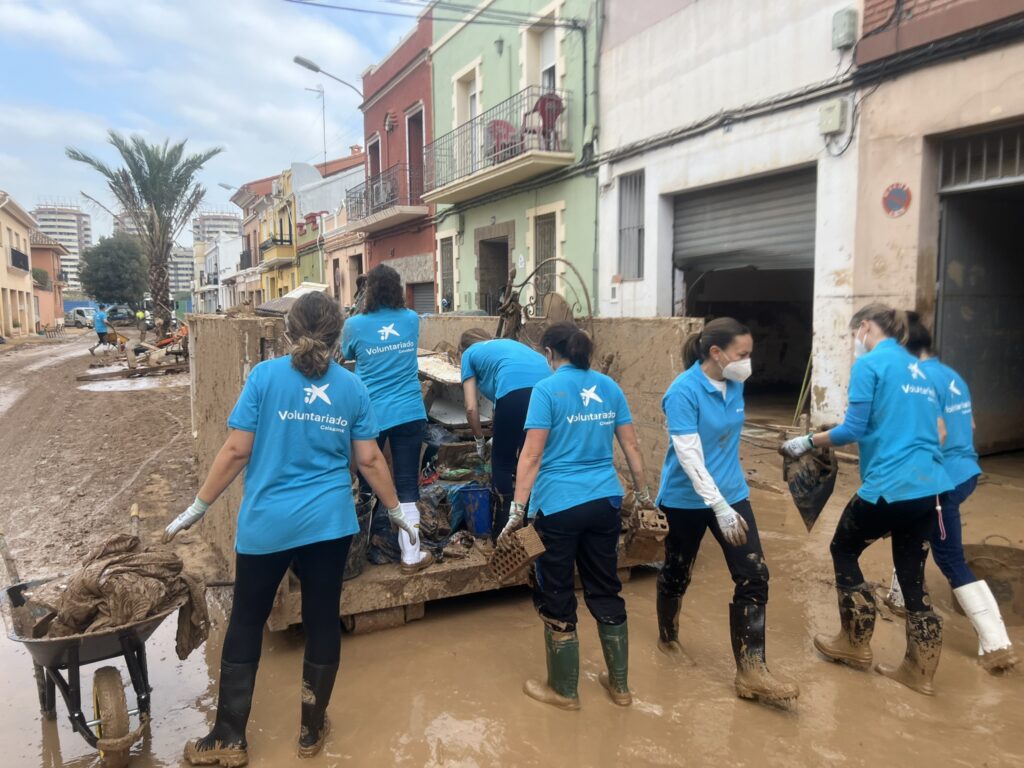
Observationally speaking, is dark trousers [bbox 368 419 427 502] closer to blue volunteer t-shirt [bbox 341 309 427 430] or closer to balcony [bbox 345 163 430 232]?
blue volunteer t-shirt [bbox 341 309 427 430]

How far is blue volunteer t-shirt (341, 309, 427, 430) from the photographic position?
13.9 feet

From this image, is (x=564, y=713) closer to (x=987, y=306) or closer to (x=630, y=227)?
(x=987, y=306)

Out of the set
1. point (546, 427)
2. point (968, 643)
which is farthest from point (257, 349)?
point (968, 643)

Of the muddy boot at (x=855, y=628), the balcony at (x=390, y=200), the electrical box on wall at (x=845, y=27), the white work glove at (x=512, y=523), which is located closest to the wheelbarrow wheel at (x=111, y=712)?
the white work glove at (x=512, y=523)

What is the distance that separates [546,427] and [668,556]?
95 centimetres

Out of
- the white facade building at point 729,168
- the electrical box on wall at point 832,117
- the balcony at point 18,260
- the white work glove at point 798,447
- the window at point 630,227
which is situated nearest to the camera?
the white work glove at point 798,447

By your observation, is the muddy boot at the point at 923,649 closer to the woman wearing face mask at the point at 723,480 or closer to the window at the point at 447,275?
the woman wearing face mask at the point at 723,480

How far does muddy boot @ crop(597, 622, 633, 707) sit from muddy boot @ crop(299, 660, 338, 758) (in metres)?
1.15

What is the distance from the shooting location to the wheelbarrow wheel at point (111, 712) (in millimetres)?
2812

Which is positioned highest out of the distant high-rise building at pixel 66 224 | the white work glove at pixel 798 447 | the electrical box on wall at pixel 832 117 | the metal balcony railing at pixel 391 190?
the distant high-rise building at pixel 66 224

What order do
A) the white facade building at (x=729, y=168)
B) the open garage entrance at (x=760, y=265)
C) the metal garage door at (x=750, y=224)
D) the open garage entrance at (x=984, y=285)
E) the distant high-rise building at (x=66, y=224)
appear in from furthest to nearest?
the distant high-rise building at (x=66, y=224) < the open garage entrance at (x=760, y=265) < the metal garage door at (x=750, y=224) < the white facade building at (x=729, y=168) < the open garage entrance at (x=984, y=285)

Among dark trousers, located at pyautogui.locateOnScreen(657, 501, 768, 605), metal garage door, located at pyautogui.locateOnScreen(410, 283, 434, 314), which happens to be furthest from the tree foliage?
dark trousers, located at pyautogui.locateOnScreen(657, 501, 768, 605)

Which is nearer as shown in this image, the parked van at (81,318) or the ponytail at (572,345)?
the ponytail at (572,345)

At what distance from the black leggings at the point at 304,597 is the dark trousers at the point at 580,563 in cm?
86
